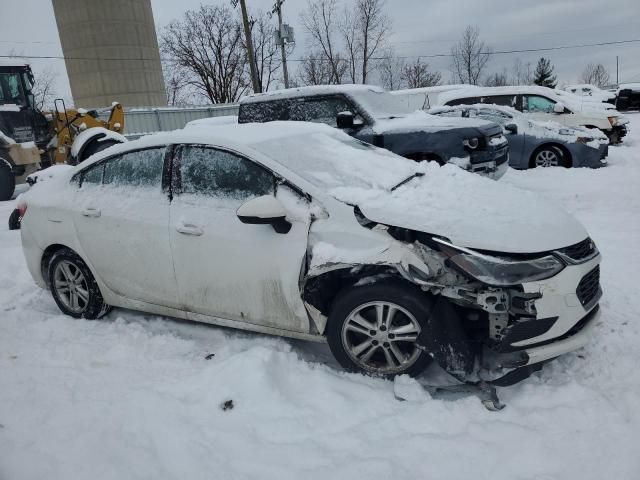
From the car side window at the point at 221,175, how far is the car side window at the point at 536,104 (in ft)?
32.7

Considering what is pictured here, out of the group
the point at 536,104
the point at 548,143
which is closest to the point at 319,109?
the point at 548,143

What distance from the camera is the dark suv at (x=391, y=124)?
6742 mm

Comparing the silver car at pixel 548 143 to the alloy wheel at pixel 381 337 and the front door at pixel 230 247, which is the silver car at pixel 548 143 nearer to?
the front door at pixel 230 247

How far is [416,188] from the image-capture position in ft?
11.1

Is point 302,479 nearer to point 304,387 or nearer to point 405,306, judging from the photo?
point 304,387

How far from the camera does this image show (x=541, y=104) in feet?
36.6

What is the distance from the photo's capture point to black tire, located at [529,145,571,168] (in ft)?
31.1

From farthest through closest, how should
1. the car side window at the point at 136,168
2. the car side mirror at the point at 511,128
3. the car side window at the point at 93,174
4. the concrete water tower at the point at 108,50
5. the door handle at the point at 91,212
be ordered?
1. the concrete water tower at the point at 108,50
2. the car side mirror at the point at 511,128
3. the car side window at the point at 93,174
4. the door handle at the point at 91,212
5. the car side window at the point at 136,168

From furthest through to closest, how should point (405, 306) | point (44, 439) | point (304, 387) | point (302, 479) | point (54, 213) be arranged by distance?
1. point (54, 213)
2. point (304, 387)
3. point (405, 306)
4. point (44, 439)
5. point (302, 479)

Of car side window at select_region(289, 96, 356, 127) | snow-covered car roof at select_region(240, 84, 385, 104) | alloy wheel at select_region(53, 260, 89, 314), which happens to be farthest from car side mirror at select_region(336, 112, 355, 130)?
alloy wheel at select_region(53, 260, 89, 314)

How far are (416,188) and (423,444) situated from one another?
5.70 feet

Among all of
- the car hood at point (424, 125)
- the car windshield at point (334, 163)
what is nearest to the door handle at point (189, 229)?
the car windshield at point (334, 163)

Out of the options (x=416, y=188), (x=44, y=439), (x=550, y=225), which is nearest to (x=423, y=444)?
(x=550, y=225)

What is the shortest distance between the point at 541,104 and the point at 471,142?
5.65m
